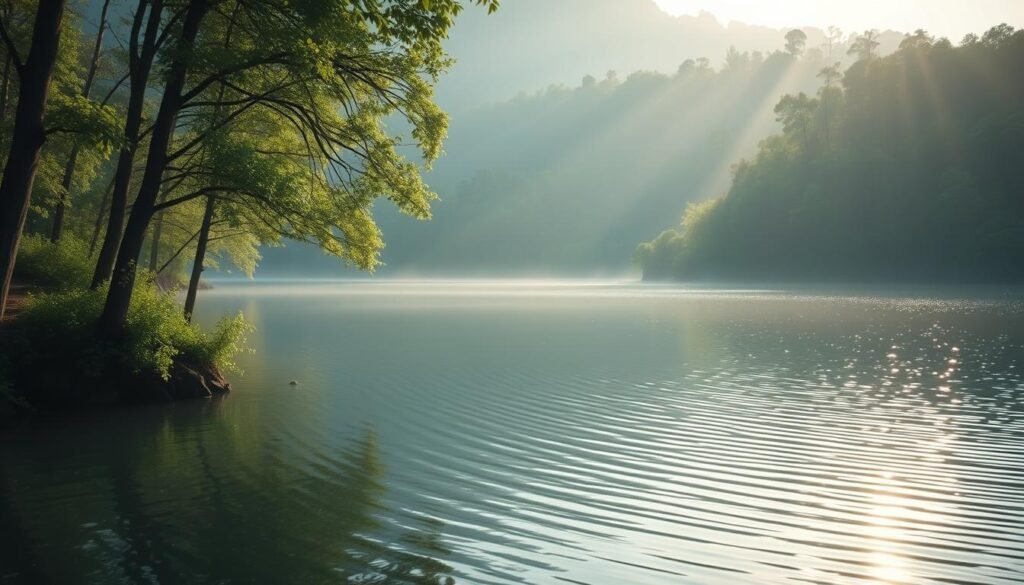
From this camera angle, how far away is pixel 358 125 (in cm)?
1722

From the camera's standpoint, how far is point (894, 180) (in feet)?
315

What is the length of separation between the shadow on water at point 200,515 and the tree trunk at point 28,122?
13.4 ft

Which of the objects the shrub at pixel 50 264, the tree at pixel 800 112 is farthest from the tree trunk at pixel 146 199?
the tree at pixel 800 112

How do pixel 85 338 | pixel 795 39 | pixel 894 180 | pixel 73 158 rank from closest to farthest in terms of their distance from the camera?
1. pixel 85 338
2. pixel 73 158
3. pixel 894 180
4. pixel 795 39

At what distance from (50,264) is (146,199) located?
12.7 metres

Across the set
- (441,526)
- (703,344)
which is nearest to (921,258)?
(703,344)

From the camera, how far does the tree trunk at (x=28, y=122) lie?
11703 millimetres

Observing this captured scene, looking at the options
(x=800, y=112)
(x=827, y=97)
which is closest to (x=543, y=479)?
(x=800, y=112)

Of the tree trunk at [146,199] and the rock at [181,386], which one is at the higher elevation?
the tree trunk at [146,199]

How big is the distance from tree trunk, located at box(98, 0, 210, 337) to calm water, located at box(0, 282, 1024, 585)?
2.55m

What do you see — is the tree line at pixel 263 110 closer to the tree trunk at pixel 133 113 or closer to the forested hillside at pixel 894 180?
the tree trunk at pixel 133 113

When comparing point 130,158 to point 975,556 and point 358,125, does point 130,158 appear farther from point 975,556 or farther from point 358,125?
point 975,556

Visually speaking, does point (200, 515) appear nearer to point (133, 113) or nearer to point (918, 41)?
point (133, 113)

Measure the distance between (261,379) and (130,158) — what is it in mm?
7570
